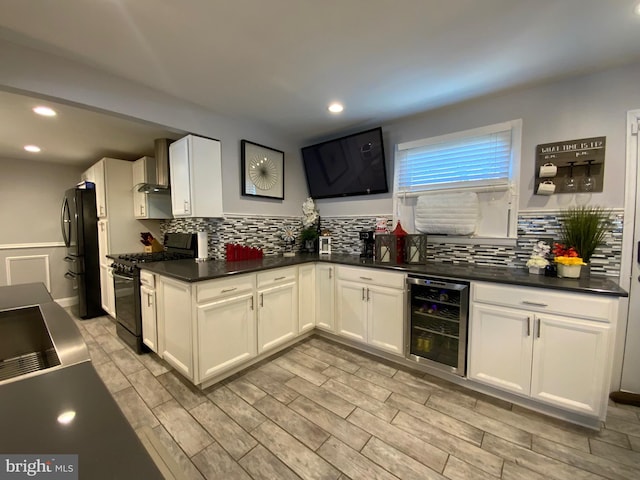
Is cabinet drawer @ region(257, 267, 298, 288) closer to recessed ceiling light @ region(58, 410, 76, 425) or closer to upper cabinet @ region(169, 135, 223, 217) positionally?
upper cabinet @ region(169, 135, 223, 217)

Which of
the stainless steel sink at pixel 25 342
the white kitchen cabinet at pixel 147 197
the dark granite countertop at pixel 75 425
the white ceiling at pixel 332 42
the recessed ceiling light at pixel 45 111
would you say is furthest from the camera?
the white kitchen cabinet at pixel 147 197

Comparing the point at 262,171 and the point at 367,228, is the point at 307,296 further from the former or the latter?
the point at 262,171

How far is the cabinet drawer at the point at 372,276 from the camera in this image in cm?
230

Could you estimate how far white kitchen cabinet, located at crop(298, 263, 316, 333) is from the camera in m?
2.71

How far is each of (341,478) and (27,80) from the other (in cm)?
300

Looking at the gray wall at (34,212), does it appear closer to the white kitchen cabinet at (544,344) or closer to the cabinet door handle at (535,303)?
the white kitchen cabinet at (544,344)

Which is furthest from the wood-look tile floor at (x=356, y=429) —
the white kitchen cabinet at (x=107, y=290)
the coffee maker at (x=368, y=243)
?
the white kitchen cabinet at (x=107, y=290)

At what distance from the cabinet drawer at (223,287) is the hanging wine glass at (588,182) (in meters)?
2.74

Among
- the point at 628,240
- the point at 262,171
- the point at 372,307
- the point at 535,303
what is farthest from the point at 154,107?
the point at 628,240

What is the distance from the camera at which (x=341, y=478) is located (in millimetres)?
1335

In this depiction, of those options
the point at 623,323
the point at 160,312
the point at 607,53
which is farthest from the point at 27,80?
the point at 623,323

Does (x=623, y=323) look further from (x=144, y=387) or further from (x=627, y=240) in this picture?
(x=144, y=387)

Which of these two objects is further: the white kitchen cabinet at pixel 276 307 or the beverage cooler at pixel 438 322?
the white kitchen cabinet at pixel 276 307

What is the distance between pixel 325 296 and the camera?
2.79 metres
